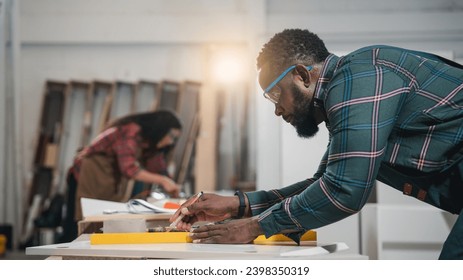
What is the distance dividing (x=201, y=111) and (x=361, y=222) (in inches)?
103

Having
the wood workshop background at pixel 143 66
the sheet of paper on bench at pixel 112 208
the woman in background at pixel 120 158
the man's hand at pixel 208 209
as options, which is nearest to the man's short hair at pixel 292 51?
the man's hand at pixel 208 209

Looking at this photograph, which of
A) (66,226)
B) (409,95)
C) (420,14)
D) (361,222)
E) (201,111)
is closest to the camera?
(409,95)

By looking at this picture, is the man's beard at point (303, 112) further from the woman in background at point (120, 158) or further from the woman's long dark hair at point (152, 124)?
the woman's long dark hair at point (152, 124)

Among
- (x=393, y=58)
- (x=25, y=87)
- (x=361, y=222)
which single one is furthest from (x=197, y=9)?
(x=393, y=58)

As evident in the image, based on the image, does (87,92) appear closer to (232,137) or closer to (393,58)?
(232,137)

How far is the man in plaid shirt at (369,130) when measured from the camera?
1.07 m

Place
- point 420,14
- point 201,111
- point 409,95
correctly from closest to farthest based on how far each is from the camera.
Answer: point 409,95
point 420,14
point 201,111

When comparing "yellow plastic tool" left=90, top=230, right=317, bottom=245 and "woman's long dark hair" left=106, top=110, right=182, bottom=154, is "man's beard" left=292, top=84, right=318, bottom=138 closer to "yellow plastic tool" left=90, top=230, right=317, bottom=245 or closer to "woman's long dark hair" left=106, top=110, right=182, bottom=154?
"yellow plastic tool" left=90, top=230, right=317, bottom=245

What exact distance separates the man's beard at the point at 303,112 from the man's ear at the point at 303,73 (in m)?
0.02

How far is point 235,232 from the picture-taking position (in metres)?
1.19

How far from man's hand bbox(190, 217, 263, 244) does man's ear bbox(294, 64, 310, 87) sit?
311mm

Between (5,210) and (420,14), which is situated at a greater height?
(420,14)

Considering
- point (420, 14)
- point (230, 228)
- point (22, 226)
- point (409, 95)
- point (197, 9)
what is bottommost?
point (22, 226)

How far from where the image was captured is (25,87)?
16.7ft
